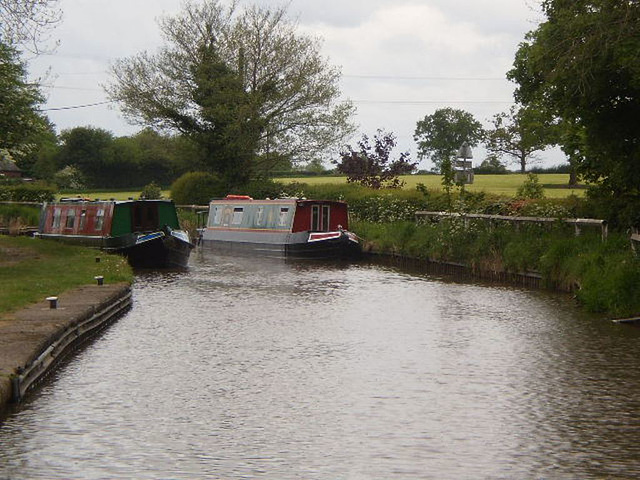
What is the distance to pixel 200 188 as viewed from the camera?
46.6 meters

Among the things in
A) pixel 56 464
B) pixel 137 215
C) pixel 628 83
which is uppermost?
pixel 628 83

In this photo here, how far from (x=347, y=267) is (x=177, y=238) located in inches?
199

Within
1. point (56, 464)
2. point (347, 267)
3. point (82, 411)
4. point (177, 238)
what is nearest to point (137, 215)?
point (177, 238)

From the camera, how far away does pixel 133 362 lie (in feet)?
42.7

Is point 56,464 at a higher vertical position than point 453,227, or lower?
lower

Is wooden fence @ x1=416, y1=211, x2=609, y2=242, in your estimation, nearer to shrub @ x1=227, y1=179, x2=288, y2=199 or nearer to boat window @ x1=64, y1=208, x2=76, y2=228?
boat window @ x1=64, y1=208, x2=76, y2=228

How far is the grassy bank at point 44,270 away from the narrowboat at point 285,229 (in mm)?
7523

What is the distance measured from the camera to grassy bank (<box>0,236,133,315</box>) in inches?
636

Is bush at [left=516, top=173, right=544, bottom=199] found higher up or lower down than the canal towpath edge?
higher up

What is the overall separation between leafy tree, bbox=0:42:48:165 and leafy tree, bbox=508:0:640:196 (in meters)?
11.7

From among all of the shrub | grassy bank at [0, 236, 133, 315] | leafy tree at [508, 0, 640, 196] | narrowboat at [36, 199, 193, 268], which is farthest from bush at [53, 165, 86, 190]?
leafy tree at [508, 0, 640, 196]

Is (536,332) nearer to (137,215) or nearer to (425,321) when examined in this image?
(425,321)

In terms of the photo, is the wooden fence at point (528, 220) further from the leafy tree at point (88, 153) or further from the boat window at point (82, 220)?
the leafy tree at point (88, 153)

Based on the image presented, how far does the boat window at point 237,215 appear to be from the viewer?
37.0m
